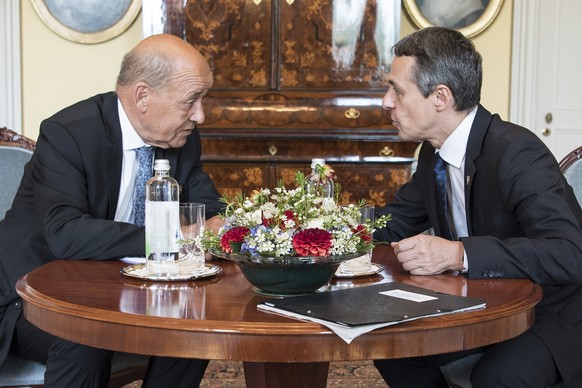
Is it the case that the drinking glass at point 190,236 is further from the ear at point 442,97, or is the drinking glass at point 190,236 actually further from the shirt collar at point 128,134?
the ear at point 442,97

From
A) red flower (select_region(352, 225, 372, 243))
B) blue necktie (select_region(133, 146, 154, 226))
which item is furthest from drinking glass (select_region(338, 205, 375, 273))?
blue necktie (select_region(133, 146, 154, 226))

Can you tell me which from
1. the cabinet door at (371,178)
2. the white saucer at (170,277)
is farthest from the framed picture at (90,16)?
the white saucer at (170,277)

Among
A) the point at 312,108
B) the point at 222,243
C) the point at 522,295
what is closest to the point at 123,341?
the point at 222,243

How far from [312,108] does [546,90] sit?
6.36 ft

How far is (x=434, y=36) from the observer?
246 cm

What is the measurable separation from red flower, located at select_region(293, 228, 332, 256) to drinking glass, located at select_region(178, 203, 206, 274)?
12.7 inches

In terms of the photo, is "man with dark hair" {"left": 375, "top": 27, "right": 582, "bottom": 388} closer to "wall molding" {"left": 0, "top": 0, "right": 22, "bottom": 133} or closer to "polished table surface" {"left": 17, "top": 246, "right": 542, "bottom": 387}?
"polished table surface" {"left": 17, "top": 246, "right": 542, "bottom": 387}

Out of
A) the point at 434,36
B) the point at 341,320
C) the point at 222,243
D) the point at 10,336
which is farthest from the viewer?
the point at 434,36

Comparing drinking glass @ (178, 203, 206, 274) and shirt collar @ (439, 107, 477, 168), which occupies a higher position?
shirt collar @ (439, 107, 477, 168)

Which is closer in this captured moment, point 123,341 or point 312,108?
point 123,341

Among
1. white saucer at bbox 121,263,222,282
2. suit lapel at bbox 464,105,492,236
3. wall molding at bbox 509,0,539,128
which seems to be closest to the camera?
white saucer at bbox 121,263,222,282

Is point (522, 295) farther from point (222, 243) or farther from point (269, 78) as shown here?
point (269, 78)

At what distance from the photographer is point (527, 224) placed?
2174 mm

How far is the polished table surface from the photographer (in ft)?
4.94
